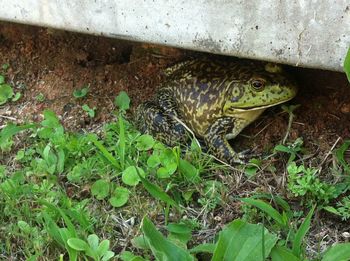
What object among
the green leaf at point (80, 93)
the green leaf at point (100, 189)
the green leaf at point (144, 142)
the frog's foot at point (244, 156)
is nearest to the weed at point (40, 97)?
the green leaf at point (80, 93)

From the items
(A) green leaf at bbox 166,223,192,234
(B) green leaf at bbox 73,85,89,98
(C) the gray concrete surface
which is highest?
(C) the gray concrete surface

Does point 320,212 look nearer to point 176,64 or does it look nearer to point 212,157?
point 212,157

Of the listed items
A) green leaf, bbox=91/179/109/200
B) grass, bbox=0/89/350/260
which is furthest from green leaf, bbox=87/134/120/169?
green leaf, bbox=91/179/109/200

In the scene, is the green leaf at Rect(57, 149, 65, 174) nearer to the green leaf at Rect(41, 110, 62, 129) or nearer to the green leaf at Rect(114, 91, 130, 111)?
the green leaf at Rect(41, 110, 62, 129)

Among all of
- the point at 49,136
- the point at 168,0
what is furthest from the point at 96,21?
the point at 49,136

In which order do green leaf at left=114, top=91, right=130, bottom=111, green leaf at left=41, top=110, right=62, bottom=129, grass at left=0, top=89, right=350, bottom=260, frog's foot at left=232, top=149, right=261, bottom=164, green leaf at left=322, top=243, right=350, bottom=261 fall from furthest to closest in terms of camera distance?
green leaf at left=114, top=91, right=130, bottom=111 → green leaf at left=41, top=110, right=62, bottom=129 → frog's foot at left=232, top=149, right=261, bottom=164 → grass at left=0, top=89, right=350, bottom=260 → green leaf at left=322, top=243, right=350, bottom=261

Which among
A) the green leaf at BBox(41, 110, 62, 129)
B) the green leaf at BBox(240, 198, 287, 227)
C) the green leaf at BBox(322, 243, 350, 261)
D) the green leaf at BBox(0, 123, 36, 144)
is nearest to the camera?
the green leaf at BBox(322, 243, 350, 261)

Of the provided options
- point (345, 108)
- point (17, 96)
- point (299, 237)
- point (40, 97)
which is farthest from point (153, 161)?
point (17, 96)
